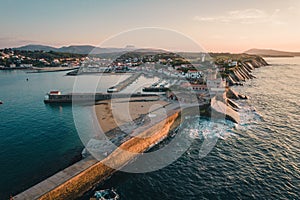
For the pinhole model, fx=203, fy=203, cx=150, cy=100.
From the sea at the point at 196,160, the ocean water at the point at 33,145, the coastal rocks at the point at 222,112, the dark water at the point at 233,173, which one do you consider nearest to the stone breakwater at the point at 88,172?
the sea at the point at 196,160

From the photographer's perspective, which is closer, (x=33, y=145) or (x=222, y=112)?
(x=33, y=145)

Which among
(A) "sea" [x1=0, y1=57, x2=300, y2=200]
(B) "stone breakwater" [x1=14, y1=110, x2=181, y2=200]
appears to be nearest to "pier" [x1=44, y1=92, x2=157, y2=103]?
(A) "sea" [x1=0, y1=57, x2=300, y2=200]

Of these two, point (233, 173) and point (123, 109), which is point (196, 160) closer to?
point (233, 173)

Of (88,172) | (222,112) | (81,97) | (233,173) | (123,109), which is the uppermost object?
(81,97)

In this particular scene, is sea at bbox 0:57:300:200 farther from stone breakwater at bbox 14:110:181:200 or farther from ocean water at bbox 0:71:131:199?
stone breakwater at bbox 14:110:181:200

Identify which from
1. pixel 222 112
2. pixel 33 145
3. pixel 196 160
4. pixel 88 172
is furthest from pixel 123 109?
pixel 88 172

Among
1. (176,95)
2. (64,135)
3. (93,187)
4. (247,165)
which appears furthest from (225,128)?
(64,135)
